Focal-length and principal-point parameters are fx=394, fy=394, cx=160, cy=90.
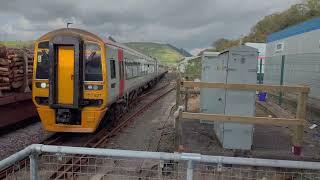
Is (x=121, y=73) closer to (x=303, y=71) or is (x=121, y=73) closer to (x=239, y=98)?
(x=239, y=98)

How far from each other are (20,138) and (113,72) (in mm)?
3179

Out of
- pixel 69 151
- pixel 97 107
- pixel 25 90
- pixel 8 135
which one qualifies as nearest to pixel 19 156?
pixel 69 151

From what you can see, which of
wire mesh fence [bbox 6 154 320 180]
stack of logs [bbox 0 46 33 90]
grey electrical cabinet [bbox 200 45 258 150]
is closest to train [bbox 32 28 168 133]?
wire mesh fence [bbox 6 154 320 180]

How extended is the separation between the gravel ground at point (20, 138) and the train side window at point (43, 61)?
5.89 feet

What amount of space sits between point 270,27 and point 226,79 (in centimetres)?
4954

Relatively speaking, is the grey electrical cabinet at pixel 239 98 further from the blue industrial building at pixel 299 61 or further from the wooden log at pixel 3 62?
the wooden log at pixel 3 62

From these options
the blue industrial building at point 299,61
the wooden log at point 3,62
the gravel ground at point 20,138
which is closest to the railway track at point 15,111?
the gravel ground at point 20,138

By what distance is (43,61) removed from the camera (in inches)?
406

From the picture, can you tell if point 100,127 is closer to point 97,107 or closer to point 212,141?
point 97,107

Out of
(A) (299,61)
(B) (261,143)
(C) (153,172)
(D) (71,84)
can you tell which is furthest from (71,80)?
(A) (299,61)

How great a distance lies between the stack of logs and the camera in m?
12.2

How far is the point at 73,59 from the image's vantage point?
10016 millimetres

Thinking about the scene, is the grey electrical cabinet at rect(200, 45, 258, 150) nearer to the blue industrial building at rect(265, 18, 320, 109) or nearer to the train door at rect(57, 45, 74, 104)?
the train door at rect(57, 45, 74, 104)

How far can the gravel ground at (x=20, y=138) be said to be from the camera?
31.7ft
